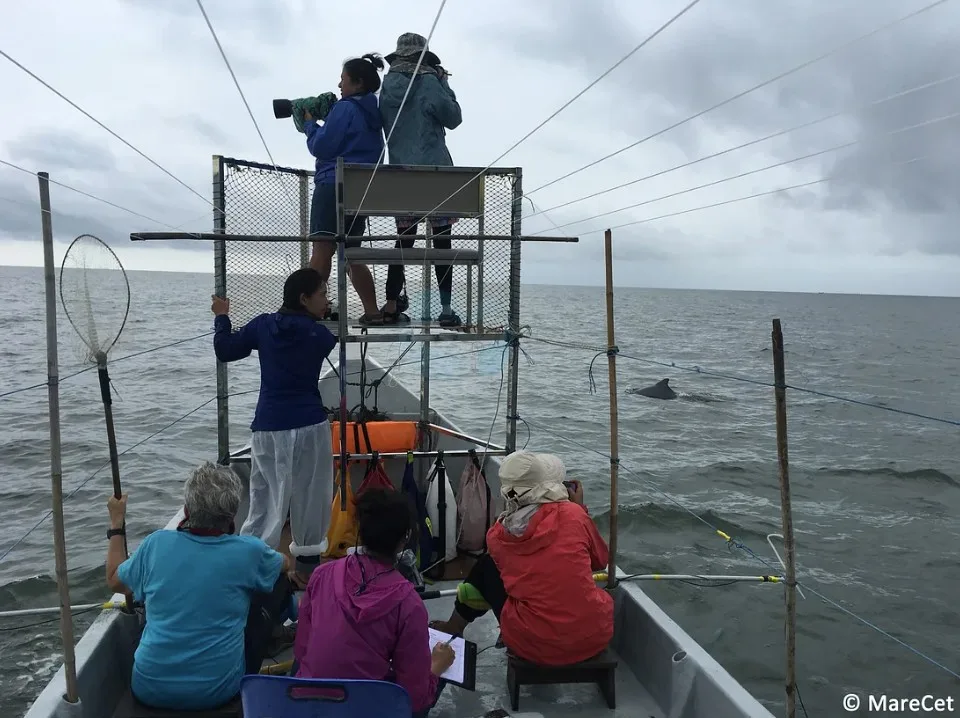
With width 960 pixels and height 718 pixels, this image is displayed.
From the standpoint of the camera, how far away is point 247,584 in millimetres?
2895

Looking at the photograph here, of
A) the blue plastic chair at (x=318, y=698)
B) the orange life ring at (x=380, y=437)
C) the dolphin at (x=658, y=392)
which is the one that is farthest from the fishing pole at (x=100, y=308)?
the dolphin at (x=658, y=392)

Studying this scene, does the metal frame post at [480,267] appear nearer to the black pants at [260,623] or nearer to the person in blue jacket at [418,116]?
the person in blue jacket at [418,116]

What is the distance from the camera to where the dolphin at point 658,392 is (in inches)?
847

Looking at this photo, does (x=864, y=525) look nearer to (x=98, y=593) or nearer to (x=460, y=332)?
(x=460, y=332)

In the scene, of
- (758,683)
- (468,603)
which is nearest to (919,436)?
(758,683)

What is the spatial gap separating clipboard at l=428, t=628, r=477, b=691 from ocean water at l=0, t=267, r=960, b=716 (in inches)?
82.4

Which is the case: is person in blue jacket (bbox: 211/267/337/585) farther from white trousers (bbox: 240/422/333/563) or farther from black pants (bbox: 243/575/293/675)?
black pants (bbox: 243/575/293/675)

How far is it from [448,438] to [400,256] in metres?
2.59

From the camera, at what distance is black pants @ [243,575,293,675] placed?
10.3 ft

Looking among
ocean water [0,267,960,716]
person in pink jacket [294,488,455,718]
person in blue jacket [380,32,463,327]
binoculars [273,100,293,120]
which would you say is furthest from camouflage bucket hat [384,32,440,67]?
person in pink jacket [294,488,455,718]

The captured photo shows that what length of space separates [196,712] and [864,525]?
10.2 metres

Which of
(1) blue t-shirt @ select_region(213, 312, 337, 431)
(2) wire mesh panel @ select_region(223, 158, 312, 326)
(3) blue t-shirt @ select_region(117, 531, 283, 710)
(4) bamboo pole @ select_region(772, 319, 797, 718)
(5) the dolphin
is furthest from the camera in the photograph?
(5) the dolphin

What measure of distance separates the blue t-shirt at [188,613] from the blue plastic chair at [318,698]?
750mm

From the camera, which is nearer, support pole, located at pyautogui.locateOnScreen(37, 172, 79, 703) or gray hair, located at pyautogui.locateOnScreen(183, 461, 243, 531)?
support pole, located at pyautogui.locateOnScreen(37, 172, 79, 703)
